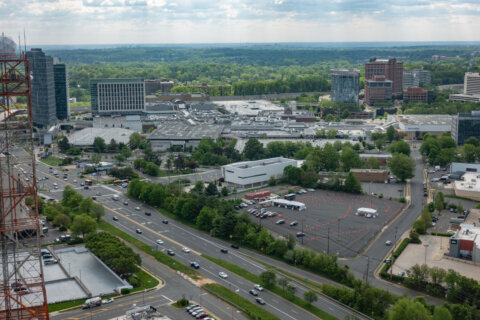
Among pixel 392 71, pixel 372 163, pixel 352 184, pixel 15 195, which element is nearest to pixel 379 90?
pixel 392 71

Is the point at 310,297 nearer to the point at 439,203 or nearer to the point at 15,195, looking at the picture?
the point at 15,195

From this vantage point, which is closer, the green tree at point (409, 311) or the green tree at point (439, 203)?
the green tree at point (409, 311)

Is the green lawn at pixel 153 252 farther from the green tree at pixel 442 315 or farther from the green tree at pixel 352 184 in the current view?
the green tree at pixel 352 184

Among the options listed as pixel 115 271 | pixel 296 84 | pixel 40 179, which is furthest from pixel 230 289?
pixel 296 84

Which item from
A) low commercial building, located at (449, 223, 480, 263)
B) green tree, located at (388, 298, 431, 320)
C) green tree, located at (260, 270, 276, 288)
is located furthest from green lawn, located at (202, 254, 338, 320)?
low commercial building, located at (449, 223, 480, 263)

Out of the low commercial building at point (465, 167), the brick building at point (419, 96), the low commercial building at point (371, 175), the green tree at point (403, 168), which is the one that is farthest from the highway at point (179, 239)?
the brick building at point (419, 96)
